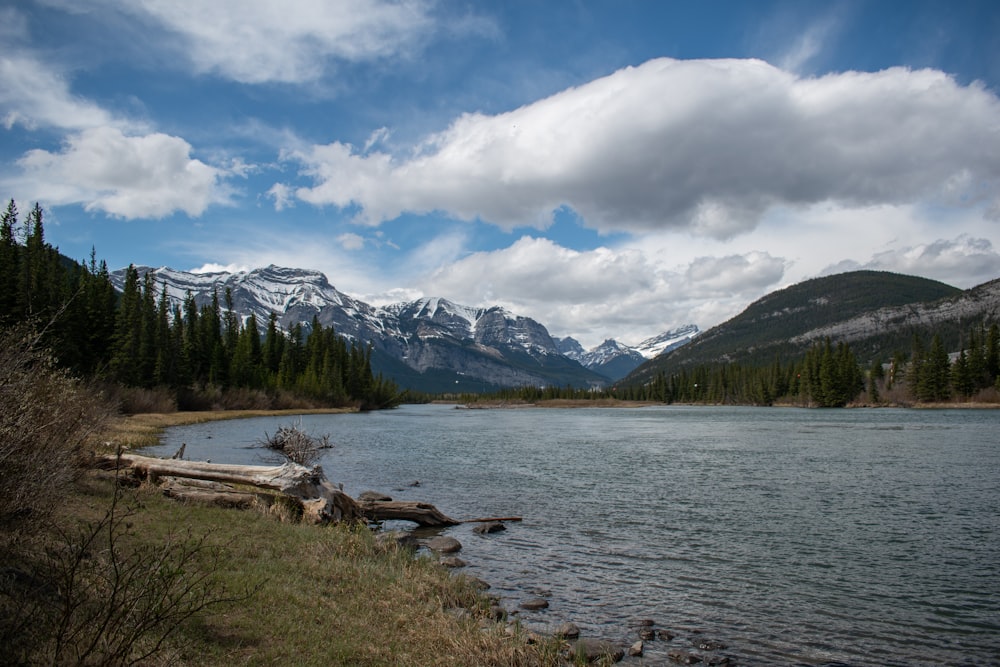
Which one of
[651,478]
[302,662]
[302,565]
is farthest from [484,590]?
[651,478]

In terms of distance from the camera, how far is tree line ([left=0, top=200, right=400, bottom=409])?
226ft

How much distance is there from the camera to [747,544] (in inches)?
782

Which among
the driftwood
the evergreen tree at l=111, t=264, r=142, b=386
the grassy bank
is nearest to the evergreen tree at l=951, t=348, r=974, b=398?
the driftwood

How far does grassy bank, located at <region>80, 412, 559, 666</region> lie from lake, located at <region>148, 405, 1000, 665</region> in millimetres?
2696

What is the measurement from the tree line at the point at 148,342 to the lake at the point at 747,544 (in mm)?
29641

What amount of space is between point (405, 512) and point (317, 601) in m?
12.2

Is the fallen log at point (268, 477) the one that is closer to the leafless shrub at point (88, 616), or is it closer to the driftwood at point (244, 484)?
the driftwood at point (244, 484)

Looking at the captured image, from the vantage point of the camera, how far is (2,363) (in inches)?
360

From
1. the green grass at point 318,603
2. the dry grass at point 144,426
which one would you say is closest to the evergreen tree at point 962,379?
the dry grass at point 144,426

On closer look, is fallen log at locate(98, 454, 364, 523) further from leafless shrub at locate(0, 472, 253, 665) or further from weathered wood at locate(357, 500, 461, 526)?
leafless shrub at locate(0, 472, 253, 665)

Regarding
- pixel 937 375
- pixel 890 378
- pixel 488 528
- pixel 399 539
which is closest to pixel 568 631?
pixel 399 539

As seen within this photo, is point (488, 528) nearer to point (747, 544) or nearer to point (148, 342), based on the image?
point (747, 544)

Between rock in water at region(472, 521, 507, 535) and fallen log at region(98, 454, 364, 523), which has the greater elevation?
fallen log at region(98, 454, 364, 523)

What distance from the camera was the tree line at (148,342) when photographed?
68.8 m
